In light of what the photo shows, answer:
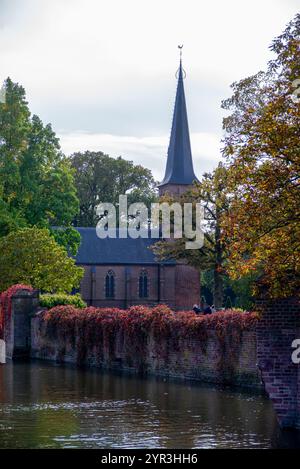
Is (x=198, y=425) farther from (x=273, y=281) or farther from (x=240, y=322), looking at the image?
(x=240, y=322)

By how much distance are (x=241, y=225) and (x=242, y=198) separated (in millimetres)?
1735

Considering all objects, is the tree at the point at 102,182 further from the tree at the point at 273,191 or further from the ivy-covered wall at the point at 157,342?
the tree at the point at 273,191

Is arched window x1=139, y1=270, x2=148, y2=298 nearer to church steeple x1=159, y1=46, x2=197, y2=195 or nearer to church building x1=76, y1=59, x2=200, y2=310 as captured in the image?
church building x1=76, y1=59, x2=200, y2=310

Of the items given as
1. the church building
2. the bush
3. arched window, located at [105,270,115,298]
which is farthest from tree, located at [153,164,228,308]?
arched window, located at [105,270,115,298]

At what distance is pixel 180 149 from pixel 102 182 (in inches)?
430

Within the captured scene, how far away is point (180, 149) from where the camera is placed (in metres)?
73.8

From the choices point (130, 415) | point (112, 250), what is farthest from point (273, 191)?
point (112, 250)

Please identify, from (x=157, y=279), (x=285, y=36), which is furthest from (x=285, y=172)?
(x=157, y=279)

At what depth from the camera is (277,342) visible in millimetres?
18359

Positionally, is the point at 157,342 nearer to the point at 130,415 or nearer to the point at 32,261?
the point at 130,415

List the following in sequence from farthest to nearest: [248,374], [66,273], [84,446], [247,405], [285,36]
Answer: [66,273], [248,374], [247,405], [285,36], [84,446]

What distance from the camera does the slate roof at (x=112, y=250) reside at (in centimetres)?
7881

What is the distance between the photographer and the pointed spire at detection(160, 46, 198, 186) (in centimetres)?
7131

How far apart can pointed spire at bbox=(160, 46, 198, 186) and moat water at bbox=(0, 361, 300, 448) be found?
1770 inches
